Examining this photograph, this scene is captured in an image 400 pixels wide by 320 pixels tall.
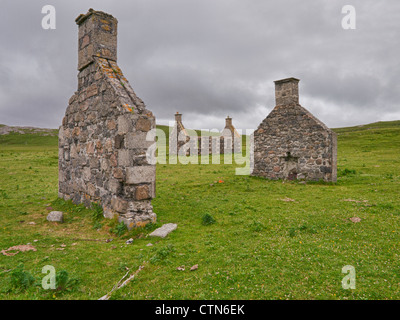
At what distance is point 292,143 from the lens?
1769cm

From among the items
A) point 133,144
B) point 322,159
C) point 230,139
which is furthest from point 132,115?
point 230,139

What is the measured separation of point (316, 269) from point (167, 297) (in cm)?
314

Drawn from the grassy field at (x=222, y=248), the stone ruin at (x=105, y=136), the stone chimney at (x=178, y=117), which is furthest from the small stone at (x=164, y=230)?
the stone chimney at (x=178, y=117)

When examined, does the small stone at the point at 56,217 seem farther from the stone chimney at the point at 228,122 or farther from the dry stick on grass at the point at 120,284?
the stone chimney at the point at 228,122

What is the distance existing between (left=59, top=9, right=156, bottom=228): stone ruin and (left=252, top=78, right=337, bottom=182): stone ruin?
38.4 feet

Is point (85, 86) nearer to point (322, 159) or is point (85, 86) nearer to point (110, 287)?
point (110, 287)

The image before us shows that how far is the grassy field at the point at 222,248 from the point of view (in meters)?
4.97

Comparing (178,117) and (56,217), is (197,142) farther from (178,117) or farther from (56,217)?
(56,217)

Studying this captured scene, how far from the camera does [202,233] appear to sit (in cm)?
810

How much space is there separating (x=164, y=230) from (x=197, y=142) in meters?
33.1

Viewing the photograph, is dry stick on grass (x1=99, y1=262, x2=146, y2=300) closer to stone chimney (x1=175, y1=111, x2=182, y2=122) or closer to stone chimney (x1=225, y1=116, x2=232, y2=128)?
stone chimney (x1=175, y1=111, x2=182, y2=122)

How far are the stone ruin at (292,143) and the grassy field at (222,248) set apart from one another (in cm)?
356

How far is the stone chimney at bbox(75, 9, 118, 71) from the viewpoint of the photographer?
32.8 ft

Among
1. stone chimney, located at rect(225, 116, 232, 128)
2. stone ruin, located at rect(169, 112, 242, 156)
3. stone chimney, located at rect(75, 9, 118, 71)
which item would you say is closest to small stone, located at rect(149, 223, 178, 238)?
stone chimney, located at rect(75, 9, 118, 71)
